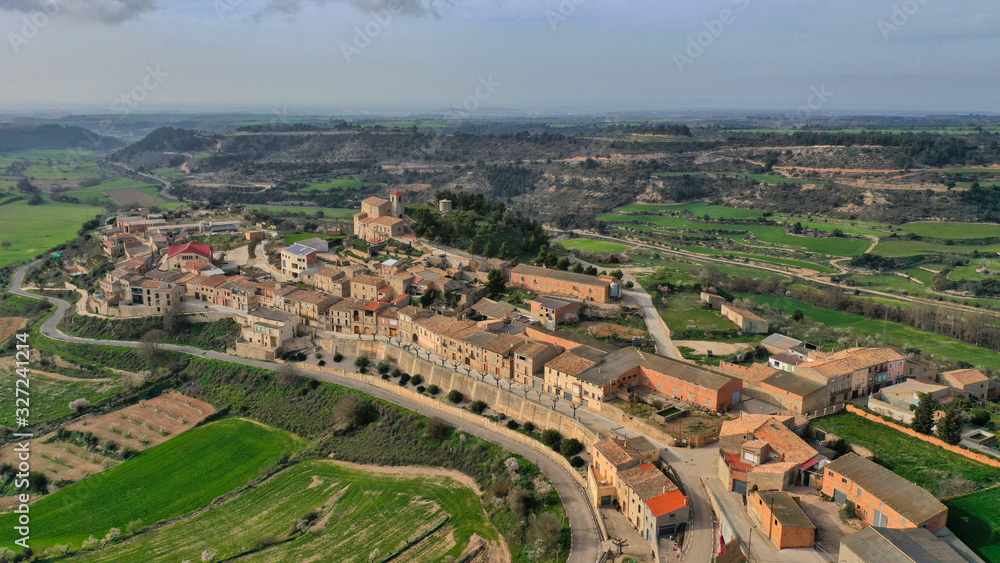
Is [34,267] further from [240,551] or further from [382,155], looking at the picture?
[382,155]

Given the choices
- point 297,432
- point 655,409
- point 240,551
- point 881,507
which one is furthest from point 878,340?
point 240,551

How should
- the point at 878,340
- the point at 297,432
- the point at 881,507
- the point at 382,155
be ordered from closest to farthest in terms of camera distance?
the point at 881,507 → the point at 297,432 → the point at 878,340 → the point at 382,155

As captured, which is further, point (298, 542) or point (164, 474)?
point (164, 474)

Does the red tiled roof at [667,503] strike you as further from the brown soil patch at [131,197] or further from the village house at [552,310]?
the brown soil patch at [131,197]

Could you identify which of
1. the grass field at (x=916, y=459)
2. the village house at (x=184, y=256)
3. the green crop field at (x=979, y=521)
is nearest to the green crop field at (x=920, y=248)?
the grass field at (x=916, y=459)

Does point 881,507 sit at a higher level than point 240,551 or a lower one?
higher

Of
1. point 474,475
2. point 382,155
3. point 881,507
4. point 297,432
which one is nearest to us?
point 881,507

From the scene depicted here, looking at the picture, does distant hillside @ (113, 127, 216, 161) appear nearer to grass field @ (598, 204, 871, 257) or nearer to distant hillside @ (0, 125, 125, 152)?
distant hillside @ (0, 125, 125, 152)

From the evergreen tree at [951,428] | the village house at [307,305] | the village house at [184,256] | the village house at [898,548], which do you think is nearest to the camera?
the village house at [898,548]
